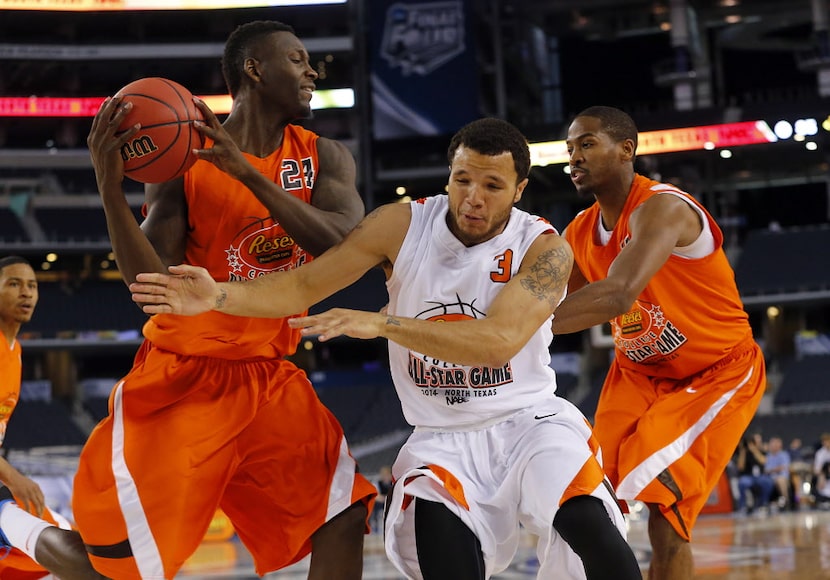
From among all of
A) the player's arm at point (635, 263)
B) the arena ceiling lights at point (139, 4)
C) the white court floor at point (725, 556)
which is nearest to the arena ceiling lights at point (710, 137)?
the arena ceiling lights at point (139, 4)

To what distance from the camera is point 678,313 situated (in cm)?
453

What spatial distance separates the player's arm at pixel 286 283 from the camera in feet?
10.0

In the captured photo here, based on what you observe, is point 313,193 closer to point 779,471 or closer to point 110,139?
point 110,139

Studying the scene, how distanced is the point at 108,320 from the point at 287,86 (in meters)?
28.2

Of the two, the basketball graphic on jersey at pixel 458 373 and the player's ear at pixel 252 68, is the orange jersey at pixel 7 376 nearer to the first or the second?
the player's ear at pixel 252 68

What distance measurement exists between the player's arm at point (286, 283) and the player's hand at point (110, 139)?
432mm

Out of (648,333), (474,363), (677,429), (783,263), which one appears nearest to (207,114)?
(474,363)

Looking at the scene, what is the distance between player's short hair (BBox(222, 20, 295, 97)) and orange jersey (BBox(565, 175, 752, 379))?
1801 millimetres

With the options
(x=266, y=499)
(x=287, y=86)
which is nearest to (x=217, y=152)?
(x=287, y=86)

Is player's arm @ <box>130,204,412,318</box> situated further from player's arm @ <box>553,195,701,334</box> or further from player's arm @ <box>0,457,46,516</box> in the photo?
player's arm @ <box>0,457,46,516</box>

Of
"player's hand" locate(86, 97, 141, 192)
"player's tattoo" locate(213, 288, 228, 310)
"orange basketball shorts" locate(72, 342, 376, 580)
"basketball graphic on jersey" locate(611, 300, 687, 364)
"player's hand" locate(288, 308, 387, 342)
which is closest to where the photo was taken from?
"player's hand" locate(288, 308, 387, 342)

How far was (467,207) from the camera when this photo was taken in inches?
140

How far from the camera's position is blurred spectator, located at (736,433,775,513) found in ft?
51.8

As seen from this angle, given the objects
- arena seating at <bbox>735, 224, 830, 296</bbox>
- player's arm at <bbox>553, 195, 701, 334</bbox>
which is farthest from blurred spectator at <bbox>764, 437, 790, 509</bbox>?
player's arm at <bbox>553, 195, 701, 334</bbox>
